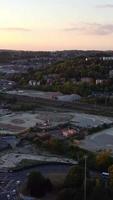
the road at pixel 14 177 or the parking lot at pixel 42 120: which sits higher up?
the road at pixel 14 177

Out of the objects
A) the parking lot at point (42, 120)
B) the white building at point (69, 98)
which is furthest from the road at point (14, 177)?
the white building at point (69, 98)

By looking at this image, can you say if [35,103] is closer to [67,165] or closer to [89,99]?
[89,99]

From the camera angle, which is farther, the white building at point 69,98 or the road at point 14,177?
the white building at point 69,98

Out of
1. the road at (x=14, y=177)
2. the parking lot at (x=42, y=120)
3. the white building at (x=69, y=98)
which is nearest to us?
the road at (x=14, y=177)

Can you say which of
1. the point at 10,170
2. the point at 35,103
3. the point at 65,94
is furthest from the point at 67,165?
the point at 65,94

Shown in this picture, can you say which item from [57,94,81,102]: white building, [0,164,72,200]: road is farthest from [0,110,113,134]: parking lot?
[0,164,72,200]: road

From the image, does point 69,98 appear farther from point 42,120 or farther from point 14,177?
point 14,177

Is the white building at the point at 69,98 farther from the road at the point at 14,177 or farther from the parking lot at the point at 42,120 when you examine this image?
the road at the point at 14,177

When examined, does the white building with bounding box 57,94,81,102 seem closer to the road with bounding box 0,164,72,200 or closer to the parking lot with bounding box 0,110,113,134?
the parking lot with bounding box 0,110,113,134
